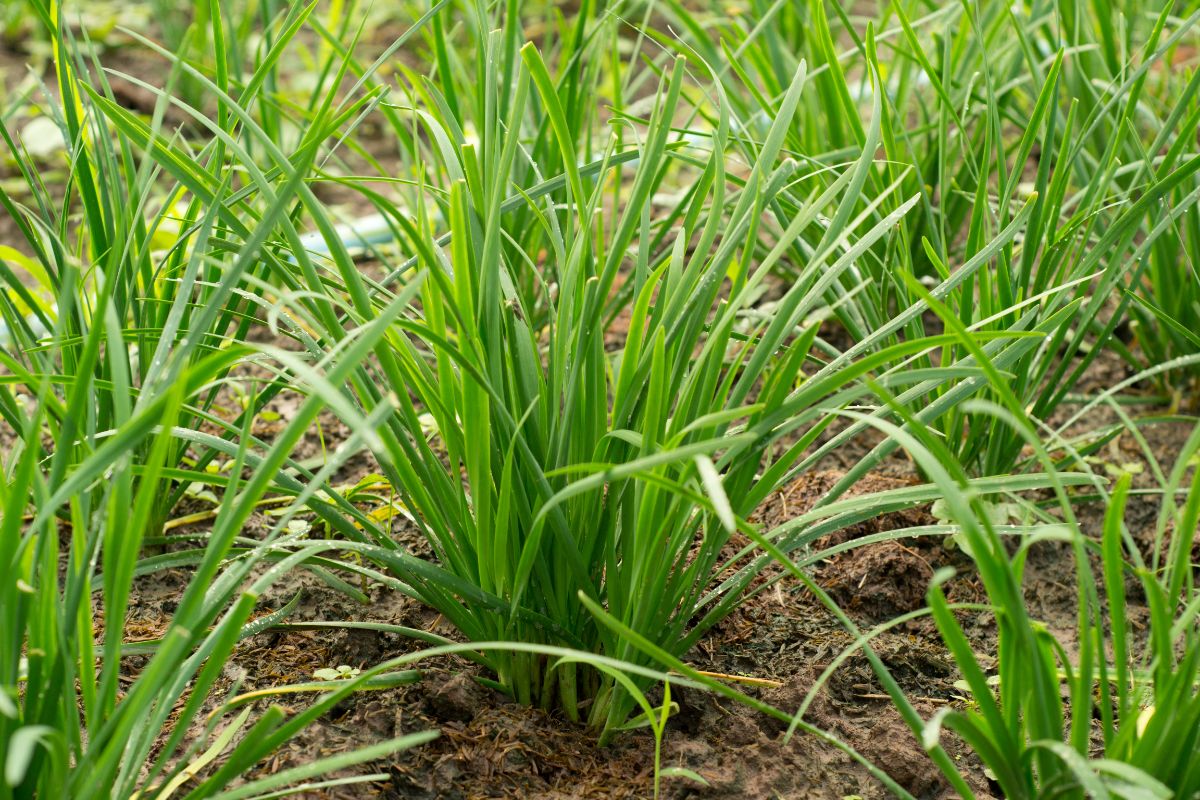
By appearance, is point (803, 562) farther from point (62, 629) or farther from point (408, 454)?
point (62, 629)

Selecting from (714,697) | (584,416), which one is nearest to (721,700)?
(714,697)

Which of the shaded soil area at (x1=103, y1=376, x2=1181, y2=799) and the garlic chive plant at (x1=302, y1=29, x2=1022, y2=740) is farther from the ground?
the garlic chive plant at (x1=302, y1=29, x2=1022, y2=740)

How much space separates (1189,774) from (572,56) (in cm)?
117

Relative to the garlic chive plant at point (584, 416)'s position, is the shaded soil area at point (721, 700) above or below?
below

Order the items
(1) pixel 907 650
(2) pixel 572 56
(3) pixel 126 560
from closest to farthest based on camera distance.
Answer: (3) pixel 126 560, (1) pixel 907 650, (2) pixel 572 56

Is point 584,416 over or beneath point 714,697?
over

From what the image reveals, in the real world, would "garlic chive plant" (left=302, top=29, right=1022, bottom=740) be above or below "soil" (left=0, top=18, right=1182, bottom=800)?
above

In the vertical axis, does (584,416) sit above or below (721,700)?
above

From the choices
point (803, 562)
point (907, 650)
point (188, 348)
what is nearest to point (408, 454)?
point (188, 348)

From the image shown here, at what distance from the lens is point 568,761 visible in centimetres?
113

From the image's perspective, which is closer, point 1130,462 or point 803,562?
point 803,562

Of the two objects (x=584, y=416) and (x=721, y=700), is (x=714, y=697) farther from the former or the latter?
(x=584, y=416)

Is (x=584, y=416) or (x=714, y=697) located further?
(x=714, y=697)

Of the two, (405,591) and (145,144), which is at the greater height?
(145,144)
